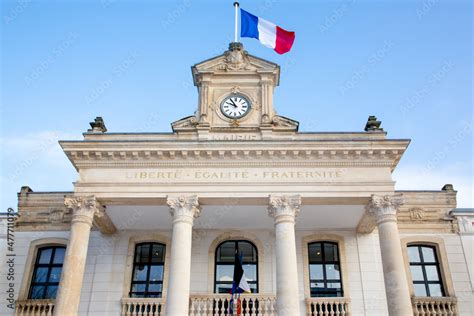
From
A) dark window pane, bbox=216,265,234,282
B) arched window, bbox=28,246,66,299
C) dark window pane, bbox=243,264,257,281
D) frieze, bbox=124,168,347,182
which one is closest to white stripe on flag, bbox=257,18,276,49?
frieze, bbox=124,168,347,182

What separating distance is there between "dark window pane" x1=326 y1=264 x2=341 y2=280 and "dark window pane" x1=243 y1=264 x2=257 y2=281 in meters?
3.07

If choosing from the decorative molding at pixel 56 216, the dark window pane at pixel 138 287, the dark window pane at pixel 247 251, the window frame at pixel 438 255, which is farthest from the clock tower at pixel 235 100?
the window frame at pixel 438 255

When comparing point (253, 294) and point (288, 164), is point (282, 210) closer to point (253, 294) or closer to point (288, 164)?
point (288, 164)

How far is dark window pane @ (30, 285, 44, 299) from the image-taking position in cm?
1977

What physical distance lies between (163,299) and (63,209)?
6.51 m

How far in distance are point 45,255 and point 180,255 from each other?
8018 mm

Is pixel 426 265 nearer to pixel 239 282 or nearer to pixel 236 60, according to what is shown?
pixel 239 282

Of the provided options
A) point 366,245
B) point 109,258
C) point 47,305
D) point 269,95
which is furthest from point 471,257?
point 47,305

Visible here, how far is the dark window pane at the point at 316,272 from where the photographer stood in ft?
65.0

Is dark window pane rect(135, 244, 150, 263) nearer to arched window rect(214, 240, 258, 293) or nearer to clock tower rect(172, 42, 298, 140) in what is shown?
arched window rect(214, 240, 258, 293)

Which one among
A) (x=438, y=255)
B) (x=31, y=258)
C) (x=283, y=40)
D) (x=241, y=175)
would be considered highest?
(x=283, y=40)

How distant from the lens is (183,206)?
1708cm

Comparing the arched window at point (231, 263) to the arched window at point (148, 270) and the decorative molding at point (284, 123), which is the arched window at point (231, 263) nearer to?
the arched window at point (148, 270)

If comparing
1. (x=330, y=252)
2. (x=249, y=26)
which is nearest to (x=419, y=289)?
(x=330, y=252)
